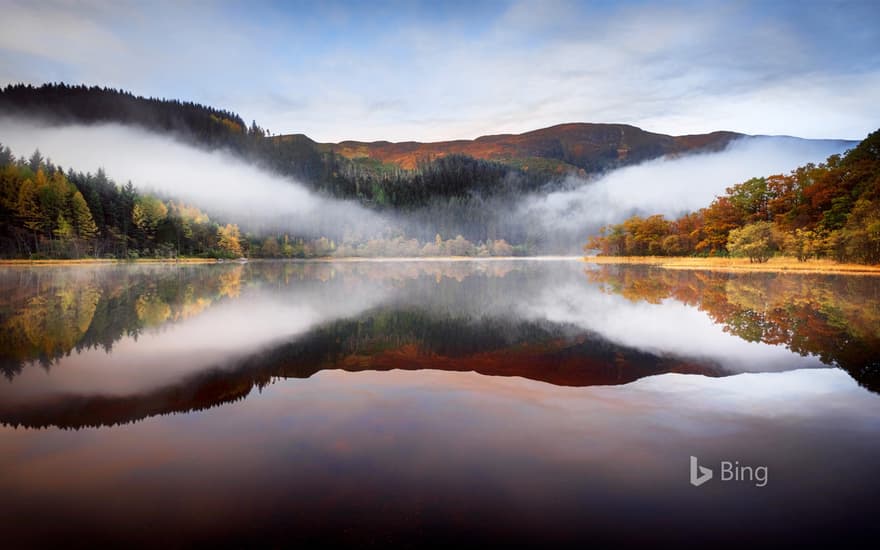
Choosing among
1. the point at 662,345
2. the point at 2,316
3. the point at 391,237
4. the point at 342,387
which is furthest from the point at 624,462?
the point at 391,237

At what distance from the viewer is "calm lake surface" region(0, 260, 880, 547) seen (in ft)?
11.6

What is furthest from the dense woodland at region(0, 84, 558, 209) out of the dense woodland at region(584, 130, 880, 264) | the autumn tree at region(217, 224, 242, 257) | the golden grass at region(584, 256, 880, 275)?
the dense woodland at region(584, 130, 880, 264)

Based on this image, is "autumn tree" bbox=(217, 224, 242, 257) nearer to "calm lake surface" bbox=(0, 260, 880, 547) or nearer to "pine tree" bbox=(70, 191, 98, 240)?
"pine tree" bbox=(70, 191, 98, 240)

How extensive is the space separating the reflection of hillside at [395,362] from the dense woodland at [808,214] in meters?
38.9

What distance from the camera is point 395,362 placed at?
907 centimetres

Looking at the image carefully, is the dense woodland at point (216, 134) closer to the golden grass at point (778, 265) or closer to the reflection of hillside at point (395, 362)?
the golden grass at point (778, 265)

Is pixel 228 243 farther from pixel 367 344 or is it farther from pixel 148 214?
pixel 367 344

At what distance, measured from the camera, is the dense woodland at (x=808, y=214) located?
3900cm

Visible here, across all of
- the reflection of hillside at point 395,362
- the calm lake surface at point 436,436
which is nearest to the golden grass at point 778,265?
the calm lake surface at point 436,436

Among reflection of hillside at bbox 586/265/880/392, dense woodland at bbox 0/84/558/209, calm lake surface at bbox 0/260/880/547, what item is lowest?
reflection of hillside at bbox 586/265/880/392

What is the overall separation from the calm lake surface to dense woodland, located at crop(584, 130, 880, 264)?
37.2 metres

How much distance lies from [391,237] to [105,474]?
483ft

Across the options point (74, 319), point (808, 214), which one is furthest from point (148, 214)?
point (808, 214)

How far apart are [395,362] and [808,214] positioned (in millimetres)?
57267
